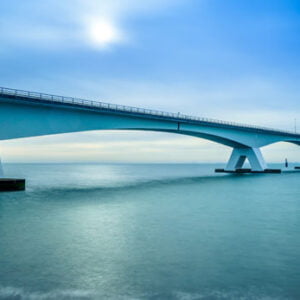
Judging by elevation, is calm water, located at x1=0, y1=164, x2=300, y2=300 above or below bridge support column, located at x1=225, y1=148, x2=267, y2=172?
below

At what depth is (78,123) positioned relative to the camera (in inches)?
1484

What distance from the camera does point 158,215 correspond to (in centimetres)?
1842

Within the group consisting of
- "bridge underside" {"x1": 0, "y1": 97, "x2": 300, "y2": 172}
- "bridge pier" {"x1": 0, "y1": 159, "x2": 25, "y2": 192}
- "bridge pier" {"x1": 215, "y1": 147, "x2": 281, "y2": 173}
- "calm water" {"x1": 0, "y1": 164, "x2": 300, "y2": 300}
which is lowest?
"calm water" {"x1": 0, "y1": 164, "x2": 300, "y2": 300}

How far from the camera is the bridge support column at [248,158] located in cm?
7038

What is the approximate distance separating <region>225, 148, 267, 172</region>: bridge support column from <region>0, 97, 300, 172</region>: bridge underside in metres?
3.31

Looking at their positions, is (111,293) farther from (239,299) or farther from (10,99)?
(10,99)

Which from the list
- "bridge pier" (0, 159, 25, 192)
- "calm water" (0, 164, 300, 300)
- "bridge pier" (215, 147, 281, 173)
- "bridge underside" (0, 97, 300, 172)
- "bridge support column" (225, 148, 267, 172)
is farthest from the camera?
"bridge pier" (215, 147, 281, 173)

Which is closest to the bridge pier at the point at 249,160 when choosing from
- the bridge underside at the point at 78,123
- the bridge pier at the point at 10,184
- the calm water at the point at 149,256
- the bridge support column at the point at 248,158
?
the bridge support column at the point at 248,158

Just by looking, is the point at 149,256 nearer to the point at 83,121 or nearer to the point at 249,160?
the point at 83,121

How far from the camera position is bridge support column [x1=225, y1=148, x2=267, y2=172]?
231 ft

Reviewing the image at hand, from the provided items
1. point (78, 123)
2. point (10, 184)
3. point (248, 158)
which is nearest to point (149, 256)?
point (10, 184)

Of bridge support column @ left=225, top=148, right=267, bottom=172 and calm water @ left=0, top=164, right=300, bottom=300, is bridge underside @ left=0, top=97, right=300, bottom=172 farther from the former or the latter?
calm water @ left=0, top=164, right=300, bottom=300

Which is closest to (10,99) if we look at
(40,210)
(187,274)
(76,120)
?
(76,120)

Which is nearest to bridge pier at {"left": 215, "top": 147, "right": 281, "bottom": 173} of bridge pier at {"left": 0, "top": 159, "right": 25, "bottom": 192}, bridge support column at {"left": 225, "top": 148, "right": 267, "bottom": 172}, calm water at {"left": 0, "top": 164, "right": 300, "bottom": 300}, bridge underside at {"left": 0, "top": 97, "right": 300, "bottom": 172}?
bridge support column at {"left": 225, "top": 148, "right": 267, "bottom": 172}
